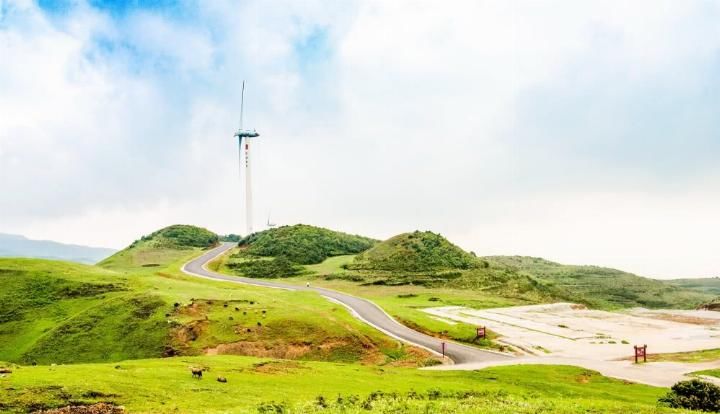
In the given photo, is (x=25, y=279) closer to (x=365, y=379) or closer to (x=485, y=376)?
(x=365, y=379)

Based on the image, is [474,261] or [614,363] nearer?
[614,363]

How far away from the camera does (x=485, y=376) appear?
4881 centimetres

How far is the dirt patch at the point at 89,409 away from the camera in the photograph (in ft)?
88.5

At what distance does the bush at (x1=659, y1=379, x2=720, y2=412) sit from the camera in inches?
1220

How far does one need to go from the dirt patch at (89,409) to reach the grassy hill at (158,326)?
36196 mm

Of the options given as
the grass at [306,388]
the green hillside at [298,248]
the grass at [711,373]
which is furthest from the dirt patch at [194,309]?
the green hillside at [298,248]

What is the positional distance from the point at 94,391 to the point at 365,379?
67.2ft

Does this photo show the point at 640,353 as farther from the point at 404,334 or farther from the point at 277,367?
the point at 277,367

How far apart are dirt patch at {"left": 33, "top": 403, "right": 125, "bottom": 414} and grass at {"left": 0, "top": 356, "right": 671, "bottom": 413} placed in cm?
62

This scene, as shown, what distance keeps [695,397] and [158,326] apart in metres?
57.8

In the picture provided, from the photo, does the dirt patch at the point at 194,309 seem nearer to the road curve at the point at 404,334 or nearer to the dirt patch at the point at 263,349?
the dirt patch at the point at 263,349

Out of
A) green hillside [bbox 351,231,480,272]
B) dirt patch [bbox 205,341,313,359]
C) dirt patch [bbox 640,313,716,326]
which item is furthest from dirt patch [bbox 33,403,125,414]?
green hillside [bbox 351,231,480,272]

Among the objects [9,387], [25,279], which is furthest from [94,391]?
[25,279]

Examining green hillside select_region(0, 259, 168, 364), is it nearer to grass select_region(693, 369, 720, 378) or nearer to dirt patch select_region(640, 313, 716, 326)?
grass select_region(693, 369, 720, 378)
